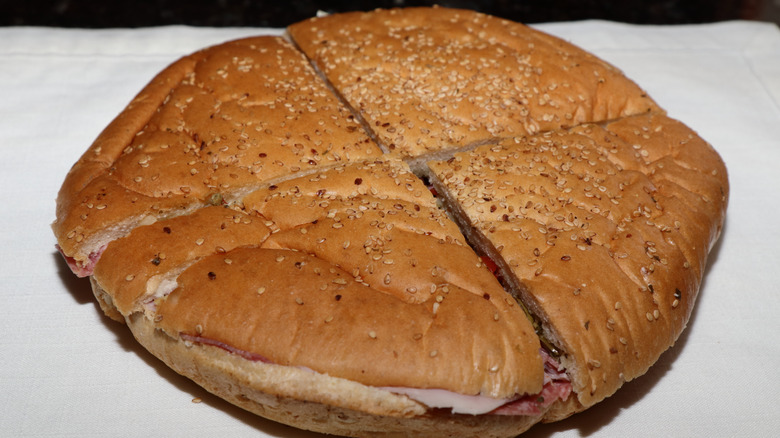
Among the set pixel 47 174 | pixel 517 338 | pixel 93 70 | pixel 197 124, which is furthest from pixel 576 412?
pixel 93 70

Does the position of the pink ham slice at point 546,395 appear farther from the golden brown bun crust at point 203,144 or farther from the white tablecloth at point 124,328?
the golden brown bun crust at point 203,144

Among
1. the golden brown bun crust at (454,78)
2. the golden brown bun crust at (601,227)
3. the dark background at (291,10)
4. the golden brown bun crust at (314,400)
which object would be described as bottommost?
the dark background at (291,10)

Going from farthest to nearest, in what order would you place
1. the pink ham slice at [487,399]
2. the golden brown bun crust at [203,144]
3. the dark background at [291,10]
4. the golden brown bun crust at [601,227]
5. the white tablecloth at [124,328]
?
the dark background at [291,10]
the golden brown bun crust at [203,144]
the white tablecloth at [124,328]
the golden brown bun crust at [601,227]
the pink ham slice at [487,399]

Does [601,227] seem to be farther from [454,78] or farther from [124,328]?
[124,328]

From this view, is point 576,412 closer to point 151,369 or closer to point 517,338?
point 517,338

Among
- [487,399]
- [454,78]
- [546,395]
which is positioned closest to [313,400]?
[487,399]

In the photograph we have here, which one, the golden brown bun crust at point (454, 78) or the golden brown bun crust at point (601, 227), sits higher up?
the golden brown bun crust at point (454, 78)

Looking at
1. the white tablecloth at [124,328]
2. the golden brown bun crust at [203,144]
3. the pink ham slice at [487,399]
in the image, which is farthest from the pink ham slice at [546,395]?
the golden brown bun crust at [203,144]
